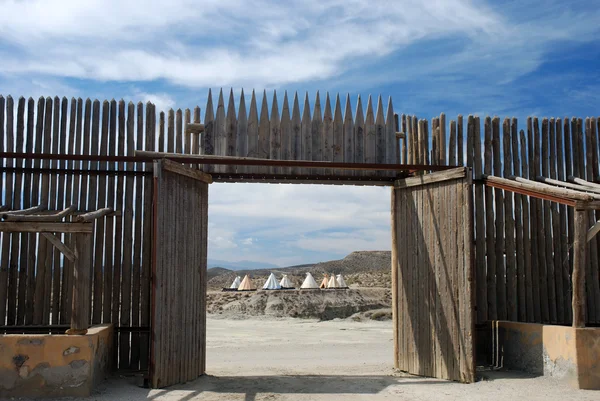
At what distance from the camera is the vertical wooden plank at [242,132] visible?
10.0 m

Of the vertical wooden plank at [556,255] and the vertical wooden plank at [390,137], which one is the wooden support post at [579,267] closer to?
the vertical wooden plank at [556,255]

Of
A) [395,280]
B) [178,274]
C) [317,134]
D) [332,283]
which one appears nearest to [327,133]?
[317,134]

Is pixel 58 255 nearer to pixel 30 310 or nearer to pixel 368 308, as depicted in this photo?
pixel 30 310

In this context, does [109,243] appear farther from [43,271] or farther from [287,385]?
[287,385]

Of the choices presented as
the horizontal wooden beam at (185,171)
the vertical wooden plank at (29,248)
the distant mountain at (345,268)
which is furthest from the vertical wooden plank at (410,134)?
the distant mountain at (345,268)

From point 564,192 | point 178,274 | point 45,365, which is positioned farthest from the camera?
point 178,274

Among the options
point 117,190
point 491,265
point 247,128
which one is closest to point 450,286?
point 491,265

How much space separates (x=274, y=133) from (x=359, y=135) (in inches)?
54.7

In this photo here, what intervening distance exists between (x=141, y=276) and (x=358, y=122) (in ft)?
13.8

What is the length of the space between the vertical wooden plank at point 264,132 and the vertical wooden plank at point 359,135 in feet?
4.63

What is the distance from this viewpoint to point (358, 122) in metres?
10.4

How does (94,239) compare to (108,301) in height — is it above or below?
above

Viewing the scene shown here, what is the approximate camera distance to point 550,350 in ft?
29.4

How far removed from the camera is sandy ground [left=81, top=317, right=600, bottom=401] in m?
8.26
